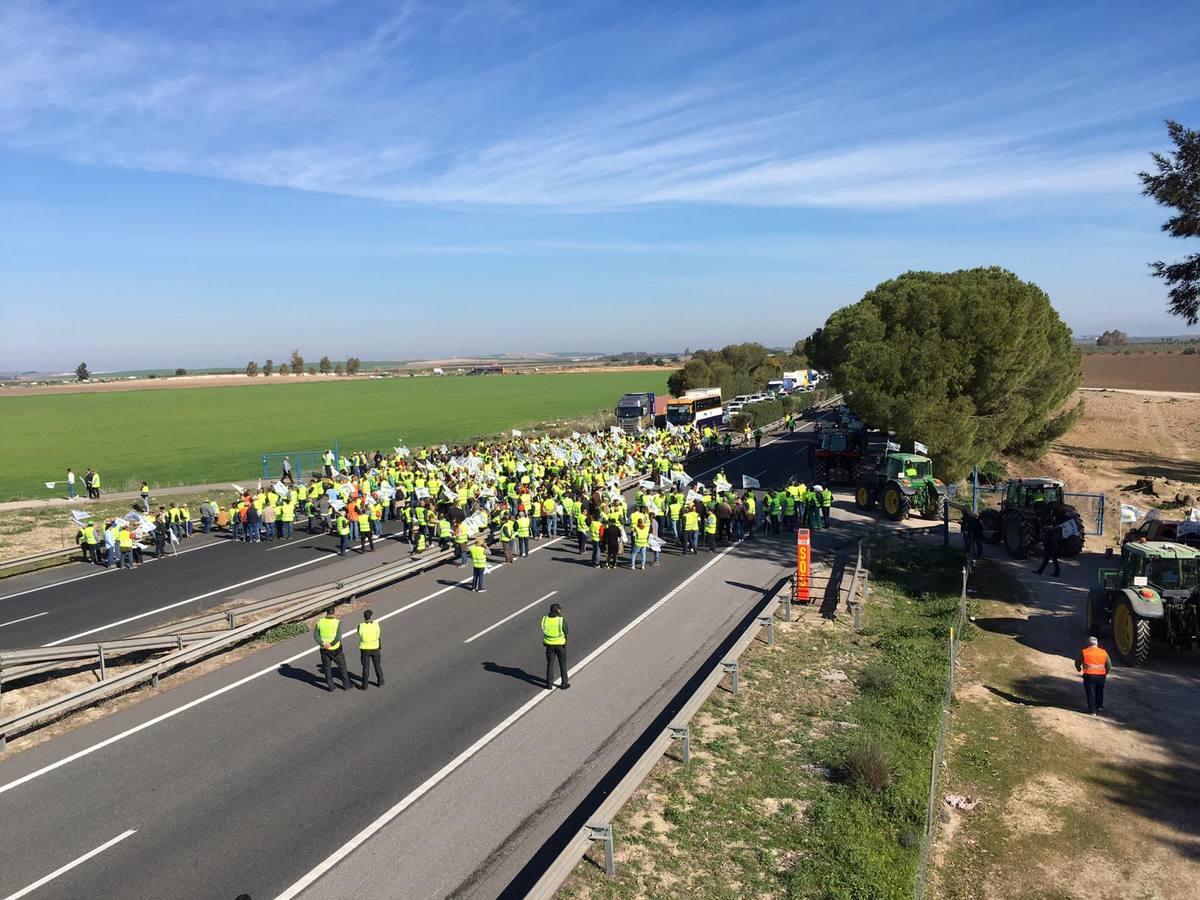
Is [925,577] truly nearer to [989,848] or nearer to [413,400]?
[989,848]

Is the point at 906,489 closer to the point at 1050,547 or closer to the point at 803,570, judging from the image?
the point at 1050,547

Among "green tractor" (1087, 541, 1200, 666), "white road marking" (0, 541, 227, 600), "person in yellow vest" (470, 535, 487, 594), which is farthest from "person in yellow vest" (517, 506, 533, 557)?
"green tractor" (1087, 541, 1200, 666)

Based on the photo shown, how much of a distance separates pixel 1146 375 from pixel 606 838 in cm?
13198

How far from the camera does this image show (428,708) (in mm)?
12773

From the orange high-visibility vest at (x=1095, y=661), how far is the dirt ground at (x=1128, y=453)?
17431 mm

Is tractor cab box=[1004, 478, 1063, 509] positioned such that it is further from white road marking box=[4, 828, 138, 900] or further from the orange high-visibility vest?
white road marking box=[4, 828, 138, 900]

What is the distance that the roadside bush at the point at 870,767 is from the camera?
394 inches

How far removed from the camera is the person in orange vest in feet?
39.7

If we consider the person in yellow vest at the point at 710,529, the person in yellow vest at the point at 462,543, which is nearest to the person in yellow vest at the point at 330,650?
the person in yellow vest at the point at 462,543

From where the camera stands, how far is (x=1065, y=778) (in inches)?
419

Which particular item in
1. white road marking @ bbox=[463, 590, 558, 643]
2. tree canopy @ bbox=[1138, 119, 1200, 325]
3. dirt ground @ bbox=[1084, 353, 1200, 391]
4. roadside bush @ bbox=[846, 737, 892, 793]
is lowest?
white road marking @ bbox=[463, 590, 558, 643]

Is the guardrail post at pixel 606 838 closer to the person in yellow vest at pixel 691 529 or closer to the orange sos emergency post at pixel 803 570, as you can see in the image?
the orange sos emergency post at pixel 803 570

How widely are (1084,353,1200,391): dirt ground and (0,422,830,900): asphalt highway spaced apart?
336ft

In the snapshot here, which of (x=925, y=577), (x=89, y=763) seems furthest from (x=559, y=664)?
(x=925, y=577)
